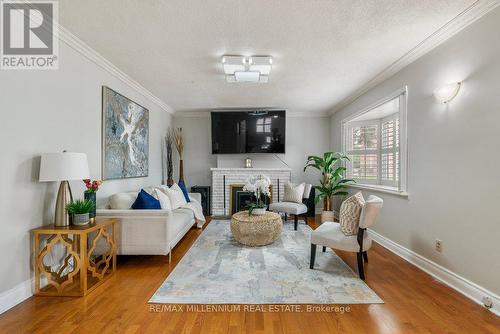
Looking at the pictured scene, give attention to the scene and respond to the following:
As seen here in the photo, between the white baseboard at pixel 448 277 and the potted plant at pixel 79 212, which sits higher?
the potted plant at pixel 79 212

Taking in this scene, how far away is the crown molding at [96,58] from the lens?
8.76 ft

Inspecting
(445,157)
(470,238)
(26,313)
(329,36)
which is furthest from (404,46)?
(26,313)

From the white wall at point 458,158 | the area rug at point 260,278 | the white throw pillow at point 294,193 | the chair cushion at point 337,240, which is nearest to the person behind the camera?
the white wall at point 458,158

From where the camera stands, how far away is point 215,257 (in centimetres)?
332

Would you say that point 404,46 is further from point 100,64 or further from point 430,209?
point 100,64

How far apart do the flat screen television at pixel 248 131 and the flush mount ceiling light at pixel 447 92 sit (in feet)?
11.8

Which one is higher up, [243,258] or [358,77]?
[358,77]

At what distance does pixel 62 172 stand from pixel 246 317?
1.98m

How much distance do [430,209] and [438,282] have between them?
2.47ft

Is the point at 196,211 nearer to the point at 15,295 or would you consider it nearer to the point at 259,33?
the point at 15,295

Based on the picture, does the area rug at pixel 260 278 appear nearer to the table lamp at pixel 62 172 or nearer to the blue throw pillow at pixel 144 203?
the blue throw pillow at pixel 144 203

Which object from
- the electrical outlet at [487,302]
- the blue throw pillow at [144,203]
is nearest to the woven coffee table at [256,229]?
the blue throw pillow at [144,203]

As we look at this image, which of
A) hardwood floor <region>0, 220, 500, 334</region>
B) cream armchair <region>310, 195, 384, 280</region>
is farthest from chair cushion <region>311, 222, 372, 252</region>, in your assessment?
hardwood floor <region>0, 220, 500, 334</region>

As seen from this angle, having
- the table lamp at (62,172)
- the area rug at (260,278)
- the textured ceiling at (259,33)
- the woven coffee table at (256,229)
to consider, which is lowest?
the area rug at (260,278)
